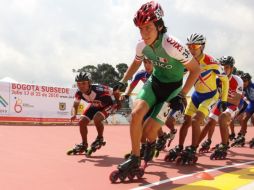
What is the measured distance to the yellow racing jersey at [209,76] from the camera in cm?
766

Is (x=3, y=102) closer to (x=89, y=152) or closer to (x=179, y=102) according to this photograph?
(x=89, y=152)

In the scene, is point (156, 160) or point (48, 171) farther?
point (156, 160)

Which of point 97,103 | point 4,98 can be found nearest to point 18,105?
point 4,98

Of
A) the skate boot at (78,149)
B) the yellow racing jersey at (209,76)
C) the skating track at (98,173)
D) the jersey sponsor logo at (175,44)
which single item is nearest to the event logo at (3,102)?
the skating track at (98,173)

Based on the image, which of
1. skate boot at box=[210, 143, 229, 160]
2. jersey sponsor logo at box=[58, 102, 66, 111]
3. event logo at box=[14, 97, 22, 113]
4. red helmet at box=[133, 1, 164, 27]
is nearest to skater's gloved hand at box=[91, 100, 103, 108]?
skate boot at box=[210, 143, 229, 160]

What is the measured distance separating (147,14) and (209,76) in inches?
126

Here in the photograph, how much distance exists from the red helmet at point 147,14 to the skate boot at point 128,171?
1874 millimetres

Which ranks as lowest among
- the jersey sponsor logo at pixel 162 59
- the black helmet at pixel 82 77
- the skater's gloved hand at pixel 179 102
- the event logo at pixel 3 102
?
the skater's gloved hand at pixel 179 102

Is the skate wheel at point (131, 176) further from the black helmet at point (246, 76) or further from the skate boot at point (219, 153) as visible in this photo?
the black helmet at point (246, 76)

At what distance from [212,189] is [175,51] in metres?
1.98

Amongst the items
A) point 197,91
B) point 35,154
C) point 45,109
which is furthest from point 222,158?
point 45,109

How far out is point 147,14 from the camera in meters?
5.03

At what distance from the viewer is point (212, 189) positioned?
4.57m

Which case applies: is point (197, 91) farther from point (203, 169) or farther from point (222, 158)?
point (203, 169)
